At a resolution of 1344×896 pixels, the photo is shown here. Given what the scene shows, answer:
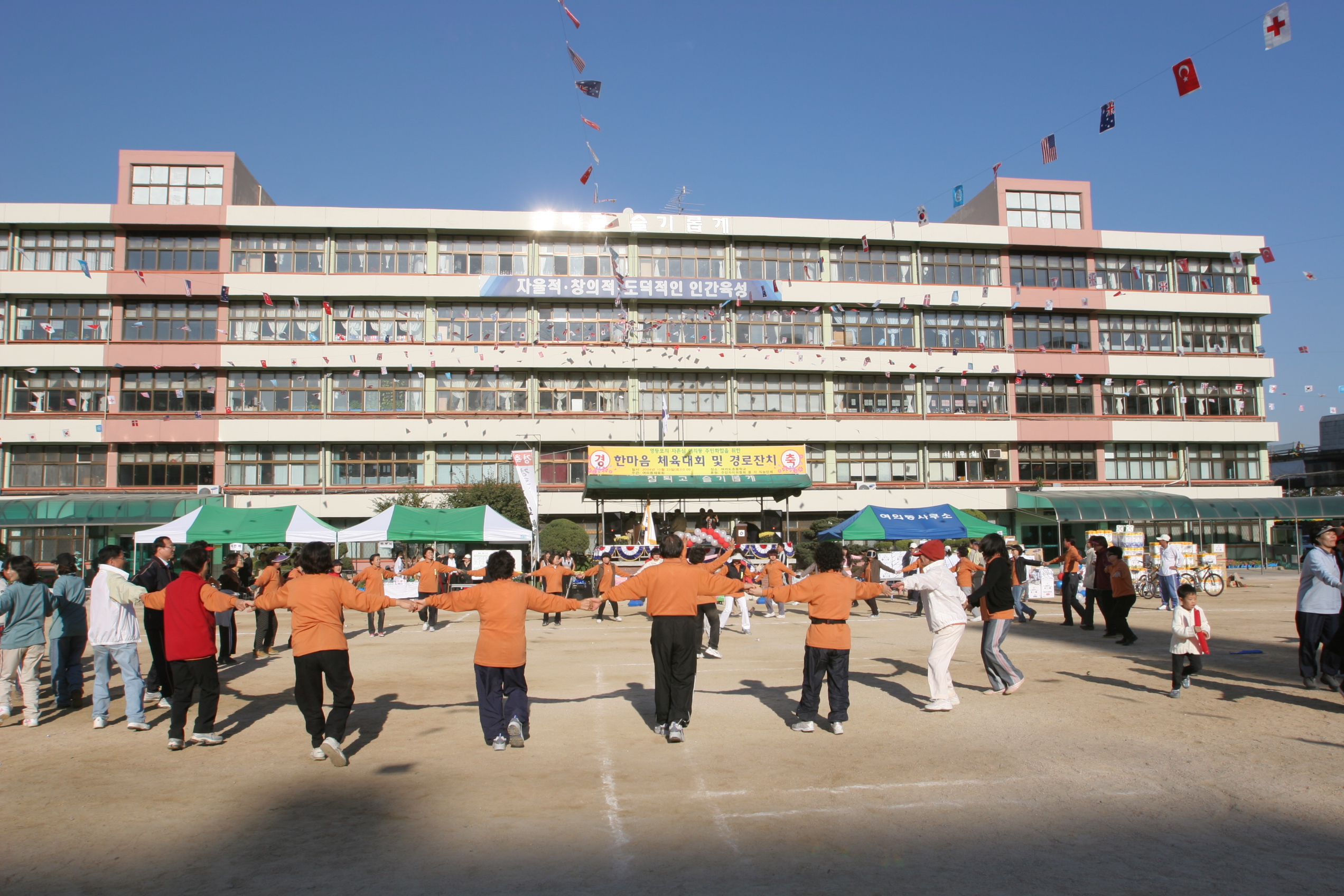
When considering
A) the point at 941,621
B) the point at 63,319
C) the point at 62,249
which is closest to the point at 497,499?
the point at 63,319

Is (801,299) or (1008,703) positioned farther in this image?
(801,299)

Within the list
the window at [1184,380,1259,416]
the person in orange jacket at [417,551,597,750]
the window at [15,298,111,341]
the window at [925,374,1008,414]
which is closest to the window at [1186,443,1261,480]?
the window at [1184,380,1259,416]

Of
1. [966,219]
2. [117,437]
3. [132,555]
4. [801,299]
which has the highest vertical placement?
[966,219]

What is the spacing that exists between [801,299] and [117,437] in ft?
113

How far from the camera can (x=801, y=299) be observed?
46.1m

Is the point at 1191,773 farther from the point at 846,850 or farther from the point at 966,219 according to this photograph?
the point at 966,219

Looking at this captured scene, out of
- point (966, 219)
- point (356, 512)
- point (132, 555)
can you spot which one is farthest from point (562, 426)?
point (966, 219)

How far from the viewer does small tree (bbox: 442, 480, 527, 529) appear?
129 ft

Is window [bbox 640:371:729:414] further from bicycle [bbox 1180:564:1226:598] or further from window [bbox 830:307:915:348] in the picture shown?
bicycle [bbox 1180:564:1226:598]

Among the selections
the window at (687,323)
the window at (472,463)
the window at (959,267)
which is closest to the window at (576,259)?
the window at (687,323)

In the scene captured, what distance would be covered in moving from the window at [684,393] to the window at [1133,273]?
22637mm

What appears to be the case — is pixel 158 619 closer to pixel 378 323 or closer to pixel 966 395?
pixel 378 323

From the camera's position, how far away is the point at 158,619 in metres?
9.90

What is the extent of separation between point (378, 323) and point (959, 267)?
1219 inches
